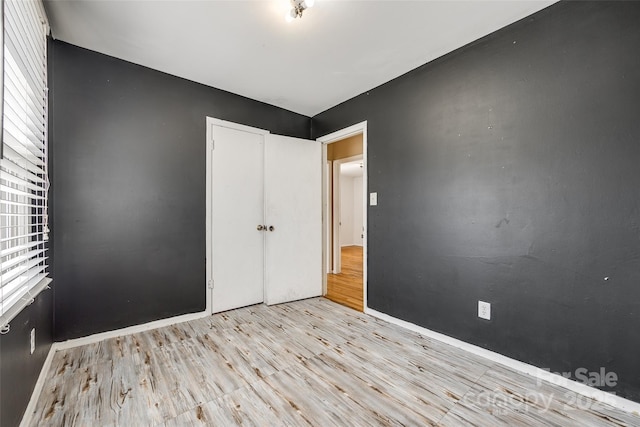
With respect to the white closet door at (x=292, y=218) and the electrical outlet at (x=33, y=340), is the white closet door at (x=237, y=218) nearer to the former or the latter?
the white closet door at (x=292, y=218)

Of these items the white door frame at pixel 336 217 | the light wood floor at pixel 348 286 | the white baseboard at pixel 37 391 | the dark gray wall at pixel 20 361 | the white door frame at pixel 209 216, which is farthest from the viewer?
the white door frame at pixel 336 217

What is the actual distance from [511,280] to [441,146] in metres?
1.15

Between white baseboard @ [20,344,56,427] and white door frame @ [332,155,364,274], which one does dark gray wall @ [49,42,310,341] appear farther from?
white door frame @ [332,155,364,274]

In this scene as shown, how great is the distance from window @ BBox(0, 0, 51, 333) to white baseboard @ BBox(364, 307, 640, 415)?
2.63 m

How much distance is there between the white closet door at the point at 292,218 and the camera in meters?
3.28

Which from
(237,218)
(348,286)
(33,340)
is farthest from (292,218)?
(33,340)

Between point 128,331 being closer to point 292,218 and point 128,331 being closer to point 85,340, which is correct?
point 85,340

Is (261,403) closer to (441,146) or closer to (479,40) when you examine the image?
(441,146)

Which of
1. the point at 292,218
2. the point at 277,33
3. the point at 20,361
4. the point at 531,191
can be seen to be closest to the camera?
the point at 20,361

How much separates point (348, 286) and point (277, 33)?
322 cm

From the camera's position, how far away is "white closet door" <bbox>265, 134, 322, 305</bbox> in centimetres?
328

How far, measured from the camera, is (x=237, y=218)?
307 centimetres

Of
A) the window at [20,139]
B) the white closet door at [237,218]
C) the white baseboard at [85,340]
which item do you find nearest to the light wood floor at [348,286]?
the white closet door at [237,218]

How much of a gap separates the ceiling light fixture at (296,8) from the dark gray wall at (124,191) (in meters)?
1.45
